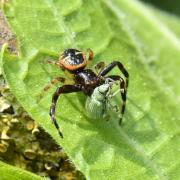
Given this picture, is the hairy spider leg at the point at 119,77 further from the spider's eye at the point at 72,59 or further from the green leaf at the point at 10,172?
the green leaf at the point at 10,172

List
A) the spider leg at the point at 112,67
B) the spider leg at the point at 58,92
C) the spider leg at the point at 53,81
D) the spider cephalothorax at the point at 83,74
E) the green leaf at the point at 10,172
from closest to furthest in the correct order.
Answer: the green leaf at the point at 10,172
the spider leg at the point at 58,92
the spider leg at the point at 53,81
the spider cephalothorax at the point at 83,74
the spider leg at the point at 112,67

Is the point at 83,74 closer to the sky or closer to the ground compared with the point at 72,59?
closer to the ground

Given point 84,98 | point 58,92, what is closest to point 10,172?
point 58,92

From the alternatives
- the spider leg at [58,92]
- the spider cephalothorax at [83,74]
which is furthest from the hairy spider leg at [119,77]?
the spider leg at [58,92]

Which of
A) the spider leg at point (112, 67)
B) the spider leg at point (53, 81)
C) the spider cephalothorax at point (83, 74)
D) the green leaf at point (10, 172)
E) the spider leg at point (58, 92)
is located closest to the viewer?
the green leaf at point (10, 172)

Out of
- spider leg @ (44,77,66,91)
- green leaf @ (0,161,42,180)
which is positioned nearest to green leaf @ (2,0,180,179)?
spider leg @ (44,77,66,91)

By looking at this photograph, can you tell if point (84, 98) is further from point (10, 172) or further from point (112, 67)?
point (10, 172)

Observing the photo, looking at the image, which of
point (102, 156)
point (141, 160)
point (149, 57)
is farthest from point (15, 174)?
point (149, 57)
